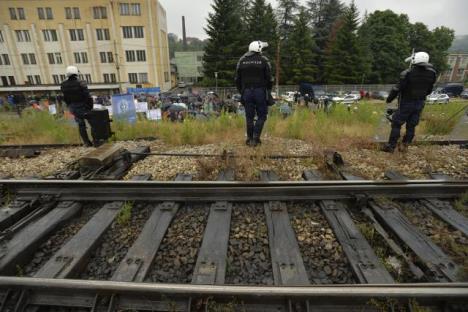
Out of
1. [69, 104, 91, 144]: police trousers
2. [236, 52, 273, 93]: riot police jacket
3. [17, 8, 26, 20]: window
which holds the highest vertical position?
[17, 8, 26, 20]: window

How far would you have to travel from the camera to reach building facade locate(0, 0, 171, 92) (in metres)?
41.0

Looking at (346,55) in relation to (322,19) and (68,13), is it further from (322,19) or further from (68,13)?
(68,13)

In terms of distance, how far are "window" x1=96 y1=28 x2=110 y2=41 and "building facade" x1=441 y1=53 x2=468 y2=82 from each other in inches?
3888

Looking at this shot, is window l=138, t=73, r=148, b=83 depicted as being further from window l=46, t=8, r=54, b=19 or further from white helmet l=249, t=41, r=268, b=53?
white helmet l=249, t=41, r=268, b=53

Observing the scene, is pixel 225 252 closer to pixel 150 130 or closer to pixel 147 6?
pixel 150 130

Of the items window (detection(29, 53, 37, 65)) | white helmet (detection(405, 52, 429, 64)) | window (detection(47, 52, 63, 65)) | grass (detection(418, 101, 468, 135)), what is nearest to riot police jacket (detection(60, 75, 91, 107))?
white helmet (detection(405, 52, 429, 64))

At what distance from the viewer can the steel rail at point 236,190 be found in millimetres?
2998

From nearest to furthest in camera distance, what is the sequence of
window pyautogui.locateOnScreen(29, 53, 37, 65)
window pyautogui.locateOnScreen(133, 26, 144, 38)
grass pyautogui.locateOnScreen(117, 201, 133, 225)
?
grass pyautogui.locateOnScreen(117, 201, 133, 225)
window pyautogui.locateOnScreen(133, 26, 144, 38)
window pyautogui.locateOnScreen(29, 53, 37, 65)

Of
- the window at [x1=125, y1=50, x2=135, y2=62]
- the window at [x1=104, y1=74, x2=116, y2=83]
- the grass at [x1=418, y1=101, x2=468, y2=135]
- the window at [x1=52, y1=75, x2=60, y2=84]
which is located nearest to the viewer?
the grass at [x1=418, y1=101, x2=468, y2=135]

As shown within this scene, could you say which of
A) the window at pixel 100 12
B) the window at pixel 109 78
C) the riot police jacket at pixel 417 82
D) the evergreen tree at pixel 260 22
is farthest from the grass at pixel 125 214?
the window at pixel 100 12

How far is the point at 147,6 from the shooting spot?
4034cm

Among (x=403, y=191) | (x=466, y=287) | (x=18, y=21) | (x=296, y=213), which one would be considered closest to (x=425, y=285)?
(x=466, y=287)

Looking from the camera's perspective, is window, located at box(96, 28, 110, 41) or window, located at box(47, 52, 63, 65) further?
window, located at box(47, 52, 63, 65)

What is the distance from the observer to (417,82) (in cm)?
484
